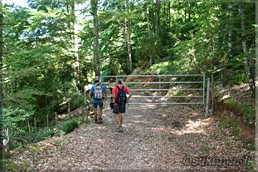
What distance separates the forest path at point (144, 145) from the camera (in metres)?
5.44

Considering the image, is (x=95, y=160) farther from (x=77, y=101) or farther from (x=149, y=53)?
(x=149, y=53)

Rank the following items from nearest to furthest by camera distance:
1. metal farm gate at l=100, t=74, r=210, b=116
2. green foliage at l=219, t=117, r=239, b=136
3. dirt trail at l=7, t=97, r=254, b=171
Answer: dirt trail at l=7, t=97, r=254, b=171 → green foliage at l=219, t=117, r=239, b=136 → metal farm gate at l=100, t=74, r=210, b=116

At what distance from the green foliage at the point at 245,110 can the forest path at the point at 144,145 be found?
65 centimetres

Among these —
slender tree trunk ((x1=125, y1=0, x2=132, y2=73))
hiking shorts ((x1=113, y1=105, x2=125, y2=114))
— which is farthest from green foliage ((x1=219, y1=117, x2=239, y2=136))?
slender tree trunk ((x1=125, y1=0, x2=132, y2=73))

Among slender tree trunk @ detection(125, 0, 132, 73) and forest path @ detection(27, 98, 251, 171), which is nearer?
forest path @ detection(27, 98, 251, 171)

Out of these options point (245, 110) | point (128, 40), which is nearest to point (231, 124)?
point (245, 110)

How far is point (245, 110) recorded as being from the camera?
6.79m

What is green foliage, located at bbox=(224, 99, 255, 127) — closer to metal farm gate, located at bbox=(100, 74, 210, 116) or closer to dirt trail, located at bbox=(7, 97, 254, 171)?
dirt trail, located at bbox=(7, 97, 254, 171)

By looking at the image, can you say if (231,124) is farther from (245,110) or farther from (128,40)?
(128,40)

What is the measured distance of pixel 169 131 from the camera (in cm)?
796

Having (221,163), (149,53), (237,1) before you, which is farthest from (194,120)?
(149,53)

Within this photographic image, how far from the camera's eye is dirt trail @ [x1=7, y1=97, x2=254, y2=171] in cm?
541

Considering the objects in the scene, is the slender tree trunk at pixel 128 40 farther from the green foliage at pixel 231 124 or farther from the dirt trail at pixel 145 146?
the green foliage at pixel 231 124

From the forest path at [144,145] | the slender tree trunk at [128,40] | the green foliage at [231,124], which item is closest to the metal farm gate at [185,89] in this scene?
the forest path at [144,145]
